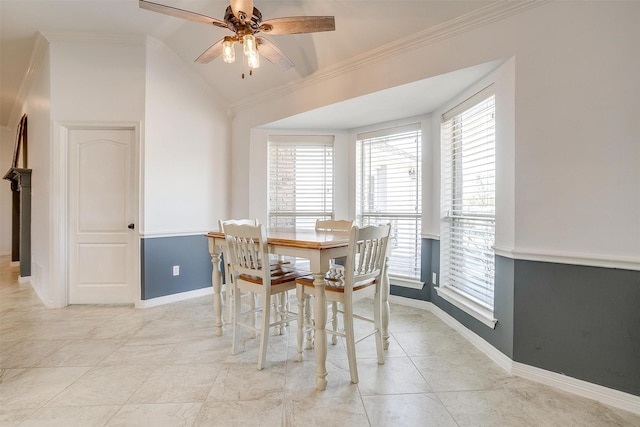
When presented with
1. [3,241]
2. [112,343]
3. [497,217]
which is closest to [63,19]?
[112,343]

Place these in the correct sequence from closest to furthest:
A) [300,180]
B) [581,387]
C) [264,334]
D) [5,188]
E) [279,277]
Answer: [581,387] → [264,334] → [279,277] → [300,180] → [5,188]

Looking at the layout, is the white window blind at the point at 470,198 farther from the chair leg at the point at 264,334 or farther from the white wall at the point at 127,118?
the white wall at the point at 127,118

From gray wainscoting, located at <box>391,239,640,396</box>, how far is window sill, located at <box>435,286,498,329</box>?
0.10 metres

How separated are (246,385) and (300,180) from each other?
102 inches

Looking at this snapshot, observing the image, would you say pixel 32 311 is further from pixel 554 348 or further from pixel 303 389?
pixel 554 348

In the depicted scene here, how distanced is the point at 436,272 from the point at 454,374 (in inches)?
49.4

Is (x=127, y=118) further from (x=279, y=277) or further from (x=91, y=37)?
(x=279, y=277)

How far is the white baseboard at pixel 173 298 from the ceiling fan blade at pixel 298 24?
2935mm

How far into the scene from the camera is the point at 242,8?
180cm

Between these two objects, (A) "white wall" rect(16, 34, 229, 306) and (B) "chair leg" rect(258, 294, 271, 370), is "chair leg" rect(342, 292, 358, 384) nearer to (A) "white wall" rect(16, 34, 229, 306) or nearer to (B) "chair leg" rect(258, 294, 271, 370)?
(B) "chair leg" rect(258, 294, 271, 370)

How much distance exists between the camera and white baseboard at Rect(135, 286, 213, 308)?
10.9 feet

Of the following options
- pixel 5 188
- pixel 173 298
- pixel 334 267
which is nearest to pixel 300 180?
pixel 334 267

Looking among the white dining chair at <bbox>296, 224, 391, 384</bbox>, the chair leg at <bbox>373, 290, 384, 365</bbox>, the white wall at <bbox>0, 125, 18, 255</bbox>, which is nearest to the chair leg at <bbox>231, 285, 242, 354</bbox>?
the white dining chair at <bbox>296, 224, 391, 384</bbox>

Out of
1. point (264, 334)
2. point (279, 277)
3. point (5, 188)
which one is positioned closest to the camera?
point (264, 334)
